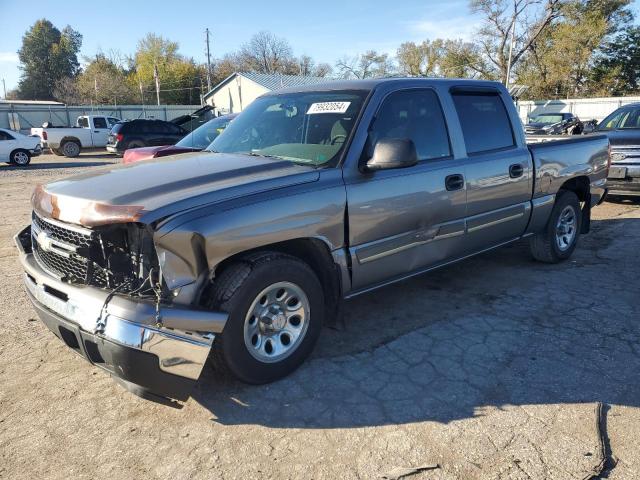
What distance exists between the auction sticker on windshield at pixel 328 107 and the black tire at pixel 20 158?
65.7 ft

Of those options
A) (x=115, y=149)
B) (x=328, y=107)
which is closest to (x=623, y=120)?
(x=328, y=107)

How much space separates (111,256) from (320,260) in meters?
1.30

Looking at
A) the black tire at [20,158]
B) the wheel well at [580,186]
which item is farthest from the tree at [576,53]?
the wheel well at [580,186]

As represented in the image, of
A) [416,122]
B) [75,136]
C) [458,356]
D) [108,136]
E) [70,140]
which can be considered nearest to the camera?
[458,356]

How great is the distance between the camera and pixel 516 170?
4.74 metres

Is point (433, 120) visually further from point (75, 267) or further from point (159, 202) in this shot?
point (75, 267)

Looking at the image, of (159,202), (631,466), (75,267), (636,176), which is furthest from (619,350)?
(636,176)

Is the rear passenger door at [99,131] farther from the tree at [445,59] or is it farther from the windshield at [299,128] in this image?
the tree at [445,59]

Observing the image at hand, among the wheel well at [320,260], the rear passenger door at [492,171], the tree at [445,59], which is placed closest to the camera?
the wheel well at [320,260]

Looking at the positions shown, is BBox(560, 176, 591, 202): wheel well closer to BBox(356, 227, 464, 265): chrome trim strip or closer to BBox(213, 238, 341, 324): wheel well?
BBox(356, 227, 464, 265): chrome trim strip

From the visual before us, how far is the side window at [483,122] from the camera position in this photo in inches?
172

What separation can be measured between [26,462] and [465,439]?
2.29 meters

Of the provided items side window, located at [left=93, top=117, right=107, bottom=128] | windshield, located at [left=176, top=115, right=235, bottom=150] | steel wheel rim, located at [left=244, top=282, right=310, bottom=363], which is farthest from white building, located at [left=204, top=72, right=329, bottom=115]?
steel wheel rim, located at [left=244, top=282, right=310, bottom=363]

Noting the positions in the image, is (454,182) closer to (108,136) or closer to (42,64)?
(108,136)
